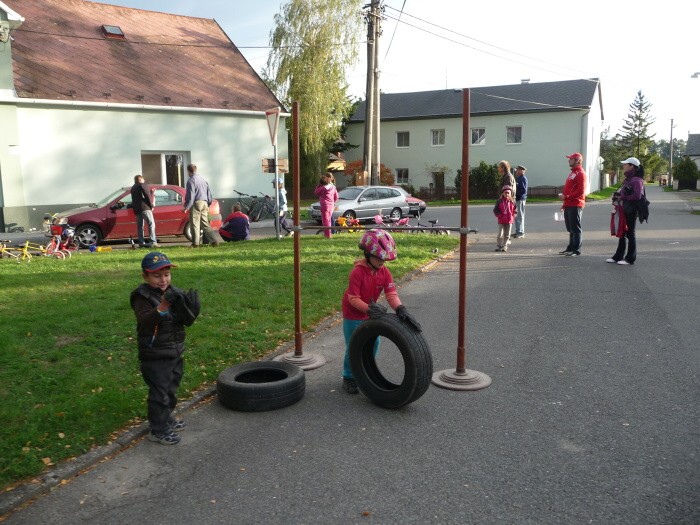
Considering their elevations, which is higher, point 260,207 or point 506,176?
point 506,176

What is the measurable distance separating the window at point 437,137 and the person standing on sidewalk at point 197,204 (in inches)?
1456

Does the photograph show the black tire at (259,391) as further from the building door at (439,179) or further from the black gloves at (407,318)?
the building door at (439,179)

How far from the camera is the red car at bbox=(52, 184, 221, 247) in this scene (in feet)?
50.9

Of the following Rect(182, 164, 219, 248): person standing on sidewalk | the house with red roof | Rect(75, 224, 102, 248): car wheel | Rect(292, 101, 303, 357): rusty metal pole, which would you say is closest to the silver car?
the house with red roof

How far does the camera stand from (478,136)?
49000 millimetres

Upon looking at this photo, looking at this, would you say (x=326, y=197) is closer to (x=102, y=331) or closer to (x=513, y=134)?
(x=102, y=331)

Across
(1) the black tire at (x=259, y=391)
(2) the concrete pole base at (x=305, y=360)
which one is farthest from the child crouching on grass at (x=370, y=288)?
(2) the concrete pole base at (x=305, y=360)

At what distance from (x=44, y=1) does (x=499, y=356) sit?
24.0 metres

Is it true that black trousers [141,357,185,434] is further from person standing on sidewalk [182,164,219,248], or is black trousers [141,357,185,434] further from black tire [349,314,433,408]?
person standing on sidewalk [182,164,219,248]

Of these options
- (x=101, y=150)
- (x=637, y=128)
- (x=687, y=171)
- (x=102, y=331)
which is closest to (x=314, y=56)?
(x=101, y=150)

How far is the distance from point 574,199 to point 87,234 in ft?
37.9

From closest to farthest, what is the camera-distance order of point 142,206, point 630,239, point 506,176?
point 630,239
point 506,176
point 142,206

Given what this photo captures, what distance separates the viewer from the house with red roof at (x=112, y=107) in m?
18.6

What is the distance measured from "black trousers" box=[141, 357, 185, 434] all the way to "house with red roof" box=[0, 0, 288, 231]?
1655cm
